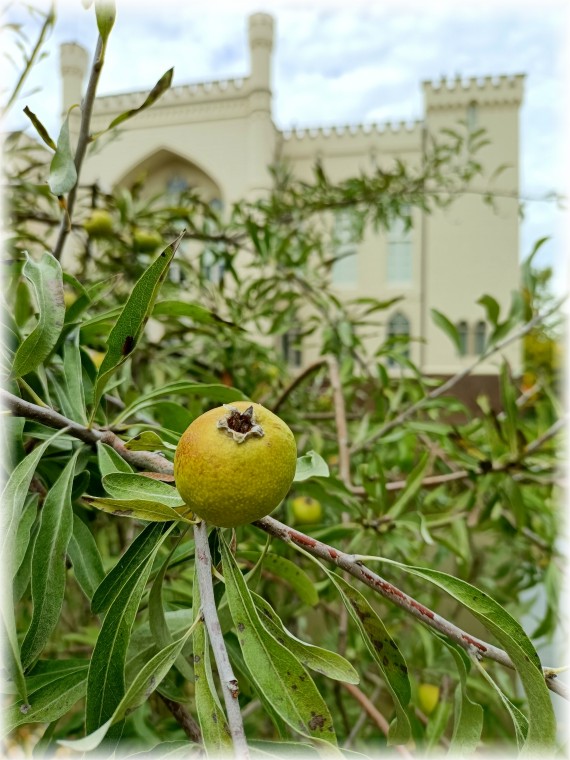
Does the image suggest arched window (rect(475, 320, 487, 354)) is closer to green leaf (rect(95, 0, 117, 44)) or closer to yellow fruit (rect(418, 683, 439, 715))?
yellow fruit (rect(418, 683, 439, 715))

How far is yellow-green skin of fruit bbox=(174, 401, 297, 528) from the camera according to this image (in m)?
0.31

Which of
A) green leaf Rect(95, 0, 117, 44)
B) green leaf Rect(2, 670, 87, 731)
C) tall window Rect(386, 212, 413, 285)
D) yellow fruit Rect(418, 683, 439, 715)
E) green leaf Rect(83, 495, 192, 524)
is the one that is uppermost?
tall window Rect(386, 212, 413, 285)

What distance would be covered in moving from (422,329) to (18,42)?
1683 cm

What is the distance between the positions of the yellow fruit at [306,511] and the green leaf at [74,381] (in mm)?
642

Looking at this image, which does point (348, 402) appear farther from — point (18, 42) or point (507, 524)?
point (18, 42)

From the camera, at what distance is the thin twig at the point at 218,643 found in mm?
273

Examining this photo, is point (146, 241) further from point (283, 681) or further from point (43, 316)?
point (283, 681)

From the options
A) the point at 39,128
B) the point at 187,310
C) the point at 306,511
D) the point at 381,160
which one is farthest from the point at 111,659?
the point at 381,160

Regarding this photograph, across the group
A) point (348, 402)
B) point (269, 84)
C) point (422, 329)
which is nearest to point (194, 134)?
point (269, 84)

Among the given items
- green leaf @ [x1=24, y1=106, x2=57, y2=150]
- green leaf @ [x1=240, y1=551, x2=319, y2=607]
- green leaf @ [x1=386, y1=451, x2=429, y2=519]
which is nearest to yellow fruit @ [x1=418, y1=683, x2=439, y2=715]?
green leaf @ [x1=386, y1=451, x2=429, y2=519]

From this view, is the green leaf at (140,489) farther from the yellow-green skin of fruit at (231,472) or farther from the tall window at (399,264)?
the tall window at (399,264)

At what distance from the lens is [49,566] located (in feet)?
1.25

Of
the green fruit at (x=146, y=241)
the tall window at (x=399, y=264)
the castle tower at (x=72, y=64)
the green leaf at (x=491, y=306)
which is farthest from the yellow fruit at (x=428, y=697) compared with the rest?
the tall window at (x=399, y=264)

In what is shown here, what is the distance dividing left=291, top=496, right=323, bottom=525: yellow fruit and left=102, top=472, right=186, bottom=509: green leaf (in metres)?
0.72
